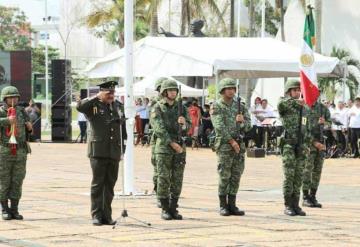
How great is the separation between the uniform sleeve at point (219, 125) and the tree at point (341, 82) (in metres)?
26.3

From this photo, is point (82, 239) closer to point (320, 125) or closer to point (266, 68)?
point (320, 125)

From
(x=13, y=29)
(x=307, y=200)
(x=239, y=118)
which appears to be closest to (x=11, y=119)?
(x=239, y=118)

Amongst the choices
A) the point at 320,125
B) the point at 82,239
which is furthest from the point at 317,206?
the point at 82,239

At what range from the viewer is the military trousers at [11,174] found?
1141cm

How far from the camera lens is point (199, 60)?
24516 mm

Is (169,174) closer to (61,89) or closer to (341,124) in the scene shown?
(341,124)

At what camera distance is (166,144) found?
11.3 metres

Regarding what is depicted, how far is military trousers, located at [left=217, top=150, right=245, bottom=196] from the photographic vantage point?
1174 centimetres

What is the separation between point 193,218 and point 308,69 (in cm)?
301

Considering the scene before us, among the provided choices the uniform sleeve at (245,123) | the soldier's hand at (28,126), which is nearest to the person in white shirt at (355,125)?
the uniform sleeve at (245,123)

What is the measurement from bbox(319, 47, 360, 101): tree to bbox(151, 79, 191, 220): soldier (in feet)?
88.1

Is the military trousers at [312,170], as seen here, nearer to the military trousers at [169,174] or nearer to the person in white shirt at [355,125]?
the military trousers at [169,174]

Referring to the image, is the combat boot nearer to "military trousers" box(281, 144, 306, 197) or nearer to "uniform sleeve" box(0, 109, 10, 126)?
"uniform sleeve" box(0, 109, 10, 126)

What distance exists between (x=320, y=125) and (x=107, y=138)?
3626 millimetres
